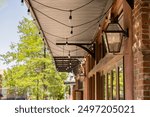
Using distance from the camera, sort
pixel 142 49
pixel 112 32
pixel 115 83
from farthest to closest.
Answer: pixel 115 83 → pixel 112 32 → pixel 142 49

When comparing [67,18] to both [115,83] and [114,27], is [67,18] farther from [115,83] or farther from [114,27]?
[114,27]

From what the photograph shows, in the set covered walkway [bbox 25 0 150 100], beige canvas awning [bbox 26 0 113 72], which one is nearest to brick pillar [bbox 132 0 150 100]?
covered walkway [bbox 25 0 150 100]

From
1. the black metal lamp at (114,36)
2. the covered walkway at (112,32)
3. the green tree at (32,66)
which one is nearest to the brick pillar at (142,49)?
the covered walkway at (112,32)

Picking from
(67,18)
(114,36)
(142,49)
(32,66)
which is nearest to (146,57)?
(142,49)

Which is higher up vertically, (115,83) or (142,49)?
(142,49)

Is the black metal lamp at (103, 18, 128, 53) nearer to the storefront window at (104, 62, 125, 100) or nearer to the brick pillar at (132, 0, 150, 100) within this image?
the brick pillar at (132, 0, 150, 100)

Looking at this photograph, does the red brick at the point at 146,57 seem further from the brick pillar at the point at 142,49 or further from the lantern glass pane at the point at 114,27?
the lantern glass pane at the point at 114,27

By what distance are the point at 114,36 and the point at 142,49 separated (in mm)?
713

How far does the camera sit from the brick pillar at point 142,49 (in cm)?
342

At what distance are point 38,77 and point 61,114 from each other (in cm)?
1595

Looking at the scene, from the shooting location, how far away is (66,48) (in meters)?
9.72

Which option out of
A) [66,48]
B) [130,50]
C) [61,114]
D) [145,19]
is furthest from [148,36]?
[66,48]

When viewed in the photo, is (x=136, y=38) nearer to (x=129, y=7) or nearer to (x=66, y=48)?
(x=129, y=7)

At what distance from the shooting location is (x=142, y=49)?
3.43 metres
